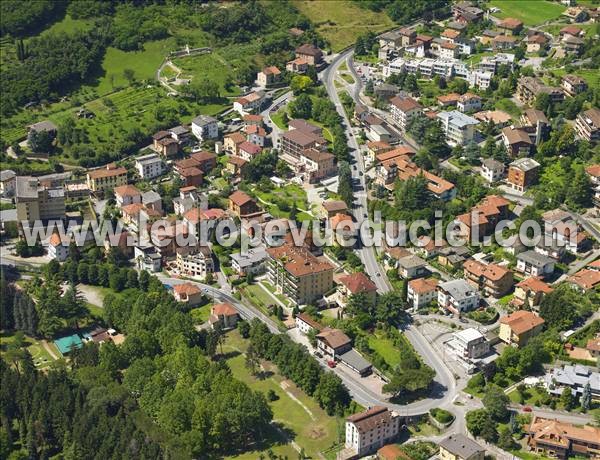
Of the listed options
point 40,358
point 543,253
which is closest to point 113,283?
point 40,358

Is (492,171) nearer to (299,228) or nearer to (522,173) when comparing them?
(522,173)

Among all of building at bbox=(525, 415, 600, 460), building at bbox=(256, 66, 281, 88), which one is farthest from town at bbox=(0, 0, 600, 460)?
building at bbox=(256, 66, 281, 88)

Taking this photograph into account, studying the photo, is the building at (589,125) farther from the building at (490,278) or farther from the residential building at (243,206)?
the residential building at (243,206)

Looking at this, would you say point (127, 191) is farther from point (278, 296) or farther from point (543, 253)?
point (543, 253)

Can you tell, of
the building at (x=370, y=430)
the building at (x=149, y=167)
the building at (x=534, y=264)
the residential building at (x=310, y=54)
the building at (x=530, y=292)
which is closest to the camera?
the building at (x=370, y=430)

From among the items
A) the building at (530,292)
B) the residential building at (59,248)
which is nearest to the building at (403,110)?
the building at (530,292)

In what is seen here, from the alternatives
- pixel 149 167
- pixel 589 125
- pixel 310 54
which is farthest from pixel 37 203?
pixel 589 125
